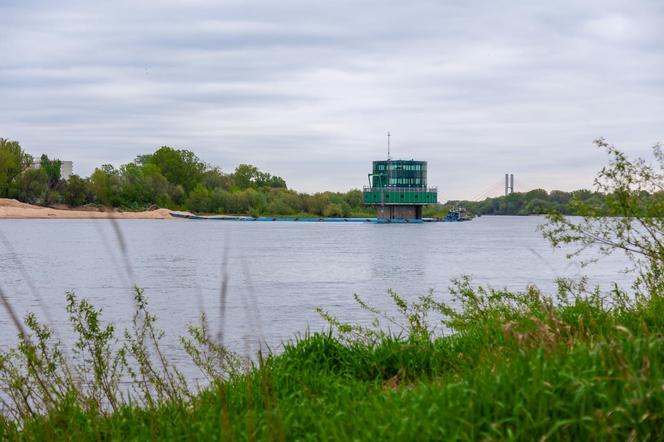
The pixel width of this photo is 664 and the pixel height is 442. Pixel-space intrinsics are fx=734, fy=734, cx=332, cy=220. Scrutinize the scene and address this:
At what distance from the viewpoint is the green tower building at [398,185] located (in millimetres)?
157875

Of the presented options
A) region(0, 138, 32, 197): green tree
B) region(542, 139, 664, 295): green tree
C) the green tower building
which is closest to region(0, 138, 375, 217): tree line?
region(0, 138, 32, 197): green tree

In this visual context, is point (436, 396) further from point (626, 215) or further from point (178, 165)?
point (178, 165)

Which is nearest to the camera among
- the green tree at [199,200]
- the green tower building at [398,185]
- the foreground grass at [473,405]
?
the foreground grass at [473,405]

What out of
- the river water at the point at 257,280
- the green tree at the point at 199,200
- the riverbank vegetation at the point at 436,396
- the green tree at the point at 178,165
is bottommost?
the river water at the point at 257,280

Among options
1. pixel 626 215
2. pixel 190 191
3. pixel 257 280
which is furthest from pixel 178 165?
pixel 626 215

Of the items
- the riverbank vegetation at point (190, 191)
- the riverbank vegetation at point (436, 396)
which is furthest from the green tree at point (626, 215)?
the riverbank vegetation at point (190, 191)

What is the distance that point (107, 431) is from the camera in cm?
605

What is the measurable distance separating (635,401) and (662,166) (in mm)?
6508

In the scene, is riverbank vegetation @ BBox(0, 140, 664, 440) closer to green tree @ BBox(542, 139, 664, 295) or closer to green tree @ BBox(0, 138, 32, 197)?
green tree @ BBox(542, 139, 664, 295)

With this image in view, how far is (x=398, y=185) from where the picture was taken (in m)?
159

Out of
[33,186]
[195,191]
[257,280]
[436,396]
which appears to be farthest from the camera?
[195,191]

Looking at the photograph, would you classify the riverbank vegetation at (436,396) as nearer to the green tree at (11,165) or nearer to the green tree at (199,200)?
the green tree at (11,165)

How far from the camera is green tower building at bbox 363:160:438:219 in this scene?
15788 cm

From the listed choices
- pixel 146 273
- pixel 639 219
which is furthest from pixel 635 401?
pixel 146 273
